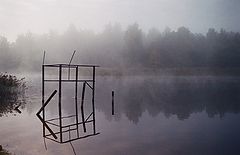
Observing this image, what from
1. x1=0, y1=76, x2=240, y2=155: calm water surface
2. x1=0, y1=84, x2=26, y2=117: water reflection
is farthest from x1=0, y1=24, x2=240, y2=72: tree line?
x1=0, y1=76, x2=240, y2=155: calm water surface

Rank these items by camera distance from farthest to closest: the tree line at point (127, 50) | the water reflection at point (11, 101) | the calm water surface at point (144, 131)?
1. the tree line at point (127, 50)
2. the water reflection at point (11, 101)
3. the calm water surface at point (144, 131)

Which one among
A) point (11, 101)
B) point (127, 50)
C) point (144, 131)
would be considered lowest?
point (144, 131)

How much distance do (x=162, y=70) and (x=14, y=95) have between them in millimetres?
69628

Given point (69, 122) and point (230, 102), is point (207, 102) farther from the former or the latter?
point (69, 122)

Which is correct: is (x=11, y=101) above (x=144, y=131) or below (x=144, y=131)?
above

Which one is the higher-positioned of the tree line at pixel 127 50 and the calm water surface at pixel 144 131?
the tree line at pixel 127 50

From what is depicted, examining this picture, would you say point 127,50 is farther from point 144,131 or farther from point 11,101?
point 144,131

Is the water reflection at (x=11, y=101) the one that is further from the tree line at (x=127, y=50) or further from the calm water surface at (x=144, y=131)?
the tree line at (x=127, y=50)

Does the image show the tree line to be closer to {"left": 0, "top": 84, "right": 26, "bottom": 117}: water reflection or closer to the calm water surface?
{"left": 0, "top": 84, "right": 26, "bottom": 117}: water reflection

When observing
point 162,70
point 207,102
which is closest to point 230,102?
point 207,102

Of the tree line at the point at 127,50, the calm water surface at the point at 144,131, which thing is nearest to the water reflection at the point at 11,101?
the calm water surface at the point at 144,131

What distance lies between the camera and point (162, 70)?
327ft

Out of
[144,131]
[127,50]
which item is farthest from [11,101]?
[127,50]

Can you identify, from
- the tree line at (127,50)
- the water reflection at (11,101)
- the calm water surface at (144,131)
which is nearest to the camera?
the calm water surface at (144,131)
